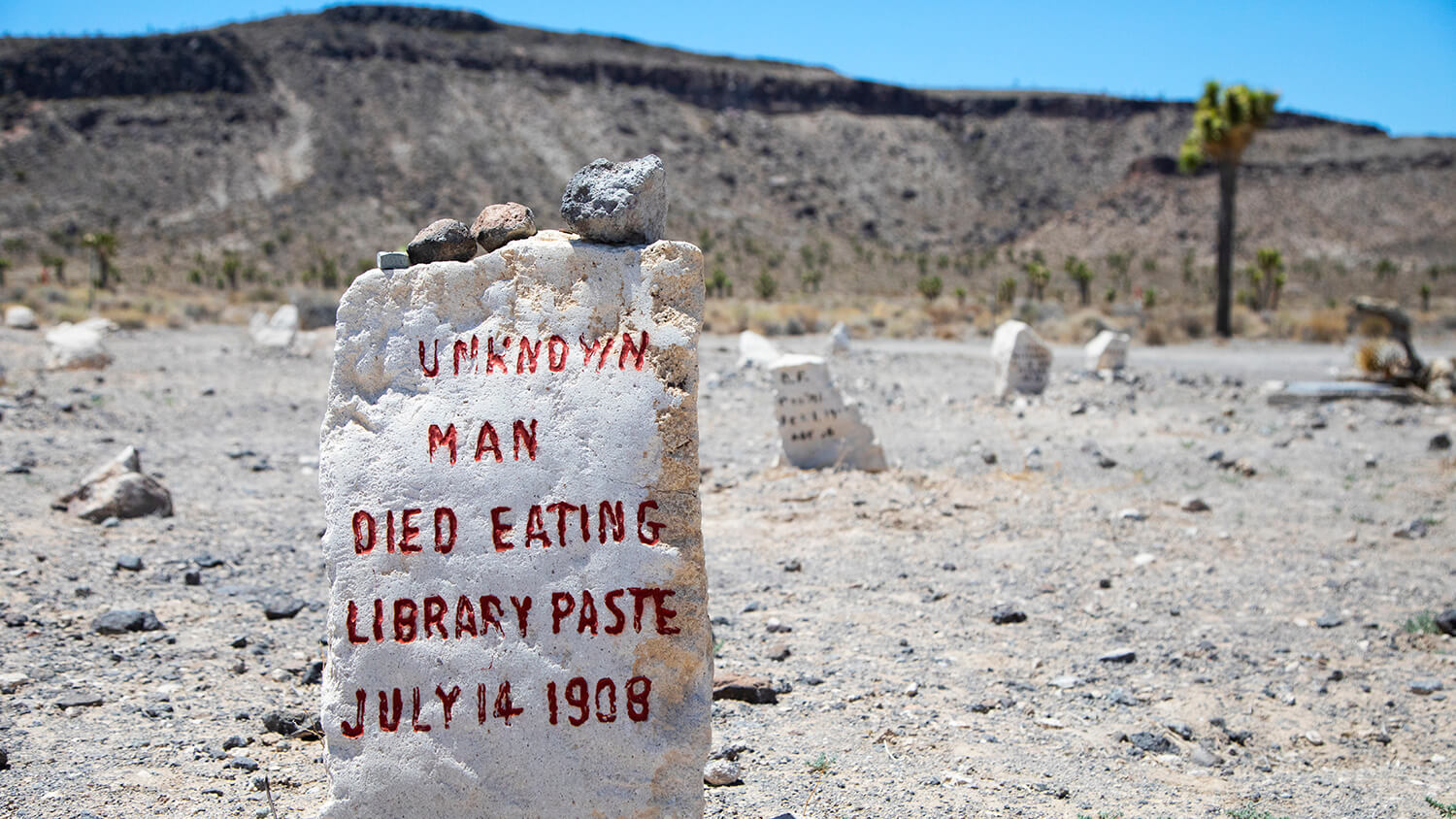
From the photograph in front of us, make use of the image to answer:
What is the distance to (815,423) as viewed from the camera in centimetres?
936

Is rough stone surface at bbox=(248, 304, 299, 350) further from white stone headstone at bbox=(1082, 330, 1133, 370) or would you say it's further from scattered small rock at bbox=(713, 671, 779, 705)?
scattered small rock at bbox=(713, 671, 779, 705)

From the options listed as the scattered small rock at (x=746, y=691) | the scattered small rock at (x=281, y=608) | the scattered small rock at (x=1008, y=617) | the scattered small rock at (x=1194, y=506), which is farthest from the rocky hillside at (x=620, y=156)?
the scattered small rock at (x=746, y=691)

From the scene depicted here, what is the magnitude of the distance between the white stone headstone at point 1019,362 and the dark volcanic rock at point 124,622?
10.8 metres

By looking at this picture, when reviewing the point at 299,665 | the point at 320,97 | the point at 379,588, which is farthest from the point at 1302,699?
the point at 320,97

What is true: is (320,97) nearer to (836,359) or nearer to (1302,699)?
(836,359)

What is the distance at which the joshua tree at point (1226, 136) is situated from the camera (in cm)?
2742

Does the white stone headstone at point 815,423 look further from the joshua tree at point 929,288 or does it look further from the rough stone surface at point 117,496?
the joshua tree at point 929,288

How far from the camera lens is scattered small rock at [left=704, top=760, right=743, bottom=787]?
3938 millimetres

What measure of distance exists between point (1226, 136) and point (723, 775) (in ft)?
92.3

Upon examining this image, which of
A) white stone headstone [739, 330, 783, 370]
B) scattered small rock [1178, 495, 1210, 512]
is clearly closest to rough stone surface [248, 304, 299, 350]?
white stone headstone [739, 330, 783, 370]

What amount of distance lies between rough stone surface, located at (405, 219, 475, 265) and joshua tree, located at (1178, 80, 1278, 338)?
2753 cm

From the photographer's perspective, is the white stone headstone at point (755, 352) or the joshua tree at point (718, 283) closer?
the white stone headstone at point (755, 352)

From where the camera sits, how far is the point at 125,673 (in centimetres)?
466

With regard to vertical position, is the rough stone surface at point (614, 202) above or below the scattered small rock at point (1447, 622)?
above
